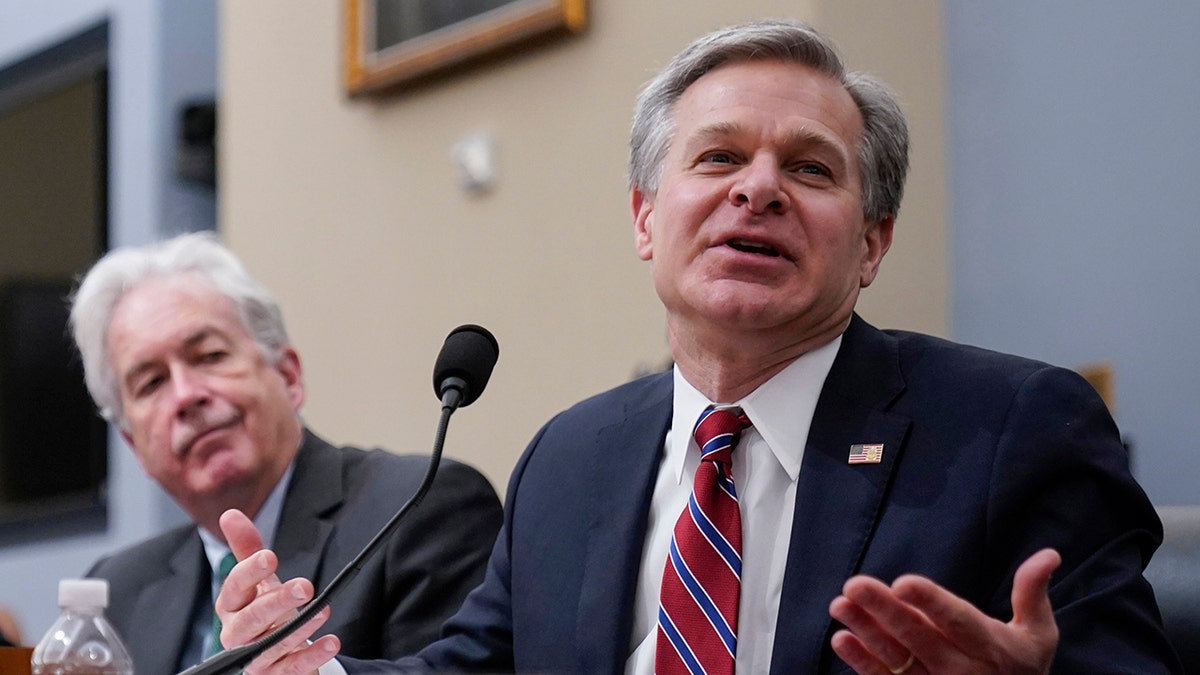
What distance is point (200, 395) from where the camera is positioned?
9.09 feet

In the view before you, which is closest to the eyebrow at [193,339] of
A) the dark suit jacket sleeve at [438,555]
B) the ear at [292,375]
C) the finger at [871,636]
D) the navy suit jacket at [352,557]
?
the ear at [292,375]

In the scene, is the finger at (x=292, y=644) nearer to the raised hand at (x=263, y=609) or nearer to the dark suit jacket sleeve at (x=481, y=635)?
the raised hand at (x=263, y=609)

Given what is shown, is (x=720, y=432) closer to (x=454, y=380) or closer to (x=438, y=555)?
(x=454, y=380)

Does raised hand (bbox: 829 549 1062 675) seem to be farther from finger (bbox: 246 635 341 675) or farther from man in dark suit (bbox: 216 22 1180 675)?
finger (bbox: 246 635 341 675)

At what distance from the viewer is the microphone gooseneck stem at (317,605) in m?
1.49

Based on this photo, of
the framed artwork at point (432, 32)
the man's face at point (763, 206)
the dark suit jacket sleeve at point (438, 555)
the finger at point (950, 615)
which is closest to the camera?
the finger at point (950, 615)

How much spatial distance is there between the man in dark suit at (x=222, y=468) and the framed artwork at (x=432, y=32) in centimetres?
127

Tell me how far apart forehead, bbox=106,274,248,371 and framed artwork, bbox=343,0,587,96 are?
4.60ft

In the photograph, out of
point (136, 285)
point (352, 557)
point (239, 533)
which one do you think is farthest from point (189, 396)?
point (239, 533)

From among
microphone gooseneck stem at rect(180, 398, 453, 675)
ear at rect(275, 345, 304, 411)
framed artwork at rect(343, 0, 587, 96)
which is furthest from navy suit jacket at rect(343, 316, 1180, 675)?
framed artwork at rect(343, 0, 587, 96)

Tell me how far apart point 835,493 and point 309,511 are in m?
1.16

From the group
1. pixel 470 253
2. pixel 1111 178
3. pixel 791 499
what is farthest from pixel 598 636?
pixel 470 253

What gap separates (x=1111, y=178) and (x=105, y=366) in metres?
2.07

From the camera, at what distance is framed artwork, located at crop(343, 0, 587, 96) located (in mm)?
3971
